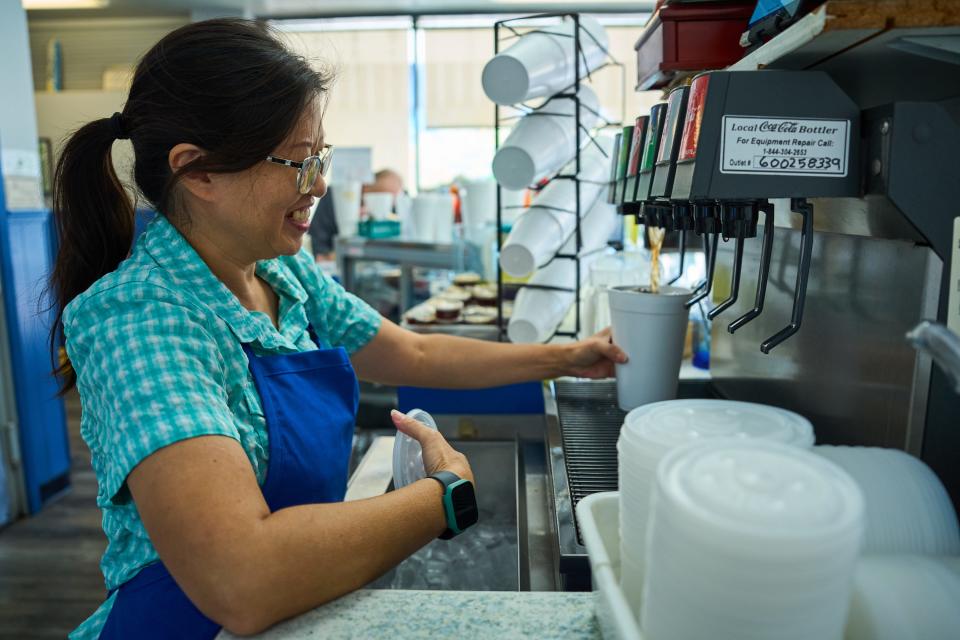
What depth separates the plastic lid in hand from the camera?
3.67 feet

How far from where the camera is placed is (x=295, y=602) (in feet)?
2.48

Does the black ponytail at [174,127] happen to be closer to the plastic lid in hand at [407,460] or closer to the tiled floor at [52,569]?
the plastic lid in hand at [407,460]

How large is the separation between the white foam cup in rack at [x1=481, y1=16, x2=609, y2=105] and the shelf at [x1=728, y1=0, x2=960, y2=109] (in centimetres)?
88

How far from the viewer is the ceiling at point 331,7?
607 cm

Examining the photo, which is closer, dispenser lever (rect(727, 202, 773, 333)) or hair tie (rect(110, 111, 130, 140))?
dispenser lever (rect(727, 202, 773, 333))

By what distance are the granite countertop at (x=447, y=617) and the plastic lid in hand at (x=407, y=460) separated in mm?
331

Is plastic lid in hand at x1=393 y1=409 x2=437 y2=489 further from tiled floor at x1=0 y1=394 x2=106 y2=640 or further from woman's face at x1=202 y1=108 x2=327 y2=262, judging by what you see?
tiled floor at x1=0 y1=394 x2=106 y2=640

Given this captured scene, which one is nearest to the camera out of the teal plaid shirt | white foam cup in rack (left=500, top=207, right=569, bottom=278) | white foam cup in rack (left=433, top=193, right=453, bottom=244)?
the teal plaid shirt

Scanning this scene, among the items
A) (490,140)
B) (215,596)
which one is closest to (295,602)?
(215,596)

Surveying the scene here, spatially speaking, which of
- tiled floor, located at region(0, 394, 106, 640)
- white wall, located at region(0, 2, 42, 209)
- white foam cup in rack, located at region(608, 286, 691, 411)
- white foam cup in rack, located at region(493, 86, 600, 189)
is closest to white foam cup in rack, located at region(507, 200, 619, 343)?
white foam cup in rack, located at region(493, 86, 600, 189)

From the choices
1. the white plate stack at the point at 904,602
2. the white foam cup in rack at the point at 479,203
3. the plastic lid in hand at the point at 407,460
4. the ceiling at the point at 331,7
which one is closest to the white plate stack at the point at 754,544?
the white plate stack at the point at 904,602

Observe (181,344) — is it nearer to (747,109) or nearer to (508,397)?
(747,109)

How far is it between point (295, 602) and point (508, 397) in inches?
40.8

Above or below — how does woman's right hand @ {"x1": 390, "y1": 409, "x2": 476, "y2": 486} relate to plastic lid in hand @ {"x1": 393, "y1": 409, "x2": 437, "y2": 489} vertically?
above
